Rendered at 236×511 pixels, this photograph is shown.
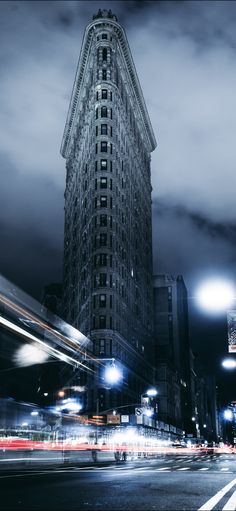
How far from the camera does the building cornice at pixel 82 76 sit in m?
124

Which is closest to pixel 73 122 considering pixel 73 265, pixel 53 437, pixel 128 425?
pixel 73 265

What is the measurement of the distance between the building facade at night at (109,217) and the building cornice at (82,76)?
240 millimetres

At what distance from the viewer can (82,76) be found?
134 metres

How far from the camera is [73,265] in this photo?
427 ft

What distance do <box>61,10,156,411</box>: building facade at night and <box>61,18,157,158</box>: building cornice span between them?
240 millimetres

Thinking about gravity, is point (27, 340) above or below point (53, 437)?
above

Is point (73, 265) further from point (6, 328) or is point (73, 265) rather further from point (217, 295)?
point (217, 295)

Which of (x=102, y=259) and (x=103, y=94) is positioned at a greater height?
(x=103, y=94)

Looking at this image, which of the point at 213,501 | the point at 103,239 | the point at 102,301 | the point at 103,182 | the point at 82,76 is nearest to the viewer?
the point at 213,501

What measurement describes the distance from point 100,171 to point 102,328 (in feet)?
107

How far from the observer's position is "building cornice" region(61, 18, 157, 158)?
123688 mm

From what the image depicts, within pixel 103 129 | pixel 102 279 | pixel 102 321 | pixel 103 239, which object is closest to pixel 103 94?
pixel 103 129

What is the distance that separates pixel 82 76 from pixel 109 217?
45066 millimetres

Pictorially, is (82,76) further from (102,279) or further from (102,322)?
(102,322)
